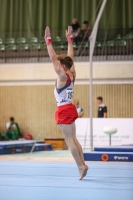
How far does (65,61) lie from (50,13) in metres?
17.9

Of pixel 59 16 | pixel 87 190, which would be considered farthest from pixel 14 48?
pixel 87 190

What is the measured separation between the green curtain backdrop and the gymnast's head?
16.8 meters

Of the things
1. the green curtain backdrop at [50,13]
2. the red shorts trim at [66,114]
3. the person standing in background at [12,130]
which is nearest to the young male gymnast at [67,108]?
the red shorts trim at [66,114]

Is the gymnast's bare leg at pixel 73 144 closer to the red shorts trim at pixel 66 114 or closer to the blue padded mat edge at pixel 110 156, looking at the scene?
the red shorts trim at pixel 66 114

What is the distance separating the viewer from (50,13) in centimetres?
2402

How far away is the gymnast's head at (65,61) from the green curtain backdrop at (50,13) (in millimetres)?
16802

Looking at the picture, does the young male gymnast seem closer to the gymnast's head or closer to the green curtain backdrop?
the gymnast's head

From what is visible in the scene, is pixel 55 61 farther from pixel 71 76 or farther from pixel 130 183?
pixel 130 183

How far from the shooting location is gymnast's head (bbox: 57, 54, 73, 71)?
6582 mm

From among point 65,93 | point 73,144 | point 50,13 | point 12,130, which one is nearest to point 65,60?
point 65,93

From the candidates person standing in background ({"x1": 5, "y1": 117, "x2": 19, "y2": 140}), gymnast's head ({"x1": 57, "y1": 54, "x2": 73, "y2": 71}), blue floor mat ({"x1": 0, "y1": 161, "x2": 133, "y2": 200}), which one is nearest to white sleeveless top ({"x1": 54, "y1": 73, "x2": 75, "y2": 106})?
gymnast's head ({"x1": 57, "y1": 54, "x2": 73, "y2": 71})

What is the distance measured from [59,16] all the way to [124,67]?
19.2ft

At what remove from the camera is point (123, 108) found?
2030 centimetres

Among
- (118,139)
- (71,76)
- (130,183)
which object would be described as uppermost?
(71,76)
